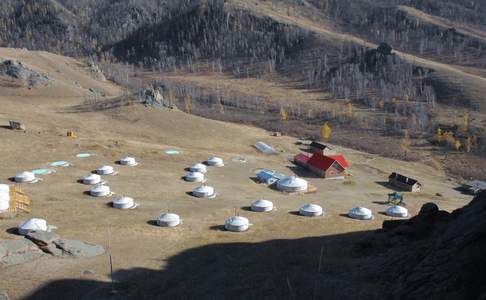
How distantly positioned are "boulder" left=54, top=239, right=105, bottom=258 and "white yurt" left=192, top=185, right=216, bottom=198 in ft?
80.5

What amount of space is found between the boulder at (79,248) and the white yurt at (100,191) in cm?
1944

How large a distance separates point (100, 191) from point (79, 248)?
2130cm

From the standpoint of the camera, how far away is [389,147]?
132 metres

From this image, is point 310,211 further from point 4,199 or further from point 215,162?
point 4,199

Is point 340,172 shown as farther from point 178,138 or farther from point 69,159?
point 69,159

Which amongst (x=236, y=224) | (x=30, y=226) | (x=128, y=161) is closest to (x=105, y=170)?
(x=128, y=161)

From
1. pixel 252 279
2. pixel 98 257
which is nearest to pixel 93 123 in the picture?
Answer: pixel 98 257

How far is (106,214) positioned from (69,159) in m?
29.9

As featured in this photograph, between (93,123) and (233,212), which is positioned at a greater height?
(93,123)

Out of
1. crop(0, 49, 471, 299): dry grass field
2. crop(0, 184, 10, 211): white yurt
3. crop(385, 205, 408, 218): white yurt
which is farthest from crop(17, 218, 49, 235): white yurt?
crop(385, 205, 408, 218): white yurt

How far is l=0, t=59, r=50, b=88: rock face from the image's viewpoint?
154 meters

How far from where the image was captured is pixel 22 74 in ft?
516

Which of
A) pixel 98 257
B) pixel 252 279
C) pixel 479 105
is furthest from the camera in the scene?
pixel 479 105

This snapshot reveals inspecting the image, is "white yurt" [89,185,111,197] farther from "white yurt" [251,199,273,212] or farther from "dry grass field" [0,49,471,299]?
"white yurt" [251,199,273,212]
